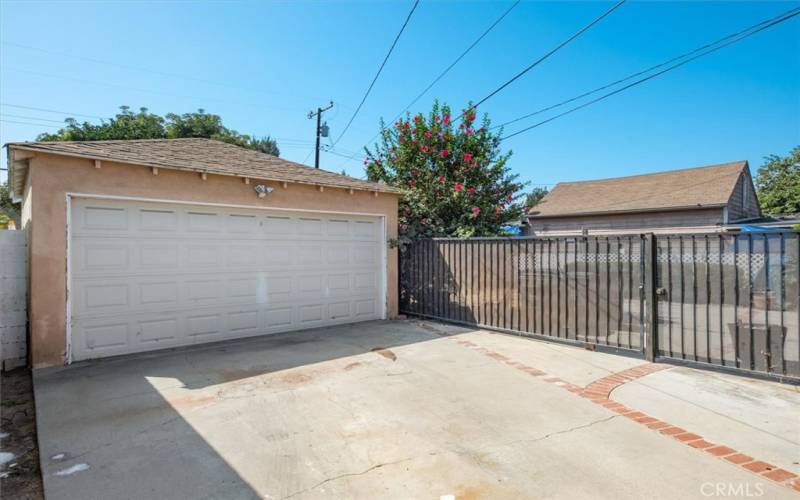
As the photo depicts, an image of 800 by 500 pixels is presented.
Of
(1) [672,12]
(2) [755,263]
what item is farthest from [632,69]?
(2) [755,263]

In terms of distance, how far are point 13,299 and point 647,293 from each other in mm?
8728

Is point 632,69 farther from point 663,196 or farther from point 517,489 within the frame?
point 663,196

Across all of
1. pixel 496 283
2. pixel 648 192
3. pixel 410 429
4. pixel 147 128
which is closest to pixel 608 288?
pixel 496 283

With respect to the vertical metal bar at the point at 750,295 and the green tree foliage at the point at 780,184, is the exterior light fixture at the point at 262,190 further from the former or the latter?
the green tree foliage at the point at 780,184

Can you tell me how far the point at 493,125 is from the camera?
34.1ft

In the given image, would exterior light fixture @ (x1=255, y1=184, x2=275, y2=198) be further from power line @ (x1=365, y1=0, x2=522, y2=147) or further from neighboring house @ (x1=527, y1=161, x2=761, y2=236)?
neighboring house @ (x1=527, y1=161, x2=761, y2=236)

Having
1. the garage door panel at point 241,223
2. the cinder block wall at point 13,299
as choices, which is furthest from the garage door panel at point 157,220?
the cinder block wall at point 13,299

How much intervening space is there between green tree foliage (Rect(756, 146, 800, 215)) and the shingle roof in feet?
33.7

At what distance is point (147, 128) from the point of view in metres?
24.0

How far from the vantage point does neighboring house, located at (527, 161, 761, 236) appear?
1536 cm

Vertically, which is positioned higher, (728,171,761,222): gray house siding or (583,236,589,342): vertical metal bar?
(728,171,761,222): gray house siding

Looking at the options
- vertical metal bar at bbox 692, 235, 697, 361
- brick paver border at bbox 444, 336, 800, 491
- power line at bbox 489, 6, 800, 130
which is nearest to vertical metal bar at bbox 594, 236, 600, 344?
brick paver border at bbox 444, 336, 800, 491

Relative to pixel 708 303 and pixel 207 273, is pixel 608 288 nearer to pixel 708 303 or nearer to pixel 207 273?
pixel 708 303

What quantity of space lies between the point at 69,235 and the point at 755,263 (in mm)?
8698
